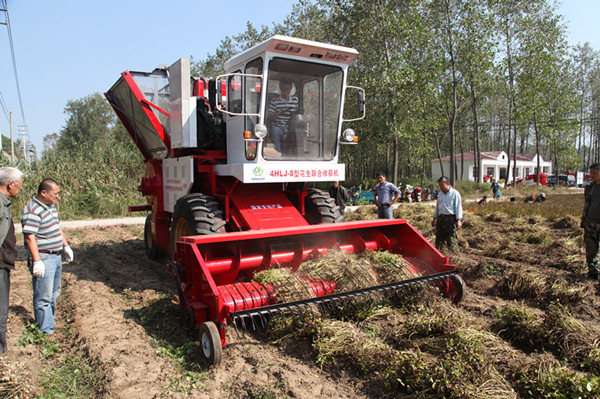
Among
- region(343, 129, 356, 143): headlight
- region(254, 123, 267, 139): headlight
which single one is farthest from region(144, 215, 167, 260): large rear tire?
region(343, 129, 356, 143): headlight

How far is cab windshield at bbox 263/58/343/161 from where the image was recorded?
18.2ft

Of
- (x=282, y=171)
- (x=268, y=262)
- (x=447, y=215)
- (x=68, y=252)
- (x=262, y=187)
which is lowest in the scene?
(x=268, y=262)

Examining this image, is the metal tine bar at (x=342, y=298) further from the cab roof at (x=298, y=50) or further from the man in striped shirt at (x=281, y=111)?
the cab roof at (x=298, y=50)

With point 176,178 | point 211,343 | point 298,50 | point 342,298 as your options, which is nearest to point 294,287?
point 342,298

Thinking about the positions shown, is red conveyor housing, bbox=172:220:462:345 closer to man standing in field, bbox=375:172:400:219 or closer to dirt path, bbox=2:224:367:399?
dirt path, bbox=2:224:367:399

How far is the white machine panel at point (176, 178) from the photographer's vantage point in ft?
19.6

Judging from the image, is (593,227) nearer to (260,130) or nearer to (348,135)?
(348,135)

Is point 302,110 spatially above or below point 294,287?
above

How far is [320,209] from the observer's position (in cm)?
623

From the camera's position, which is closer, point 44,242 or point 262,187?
point 44,242

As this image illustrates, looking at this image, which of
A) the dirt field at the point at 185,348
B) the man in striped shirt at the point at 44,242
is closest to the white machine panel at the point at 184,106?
the man in striped shirt at the point at 44,242

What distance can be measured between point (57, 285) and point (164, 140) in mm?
3033

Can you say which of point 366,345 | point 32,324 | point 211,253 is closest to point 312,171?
point 211,253

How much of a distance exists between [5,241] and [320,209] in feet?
12.3
